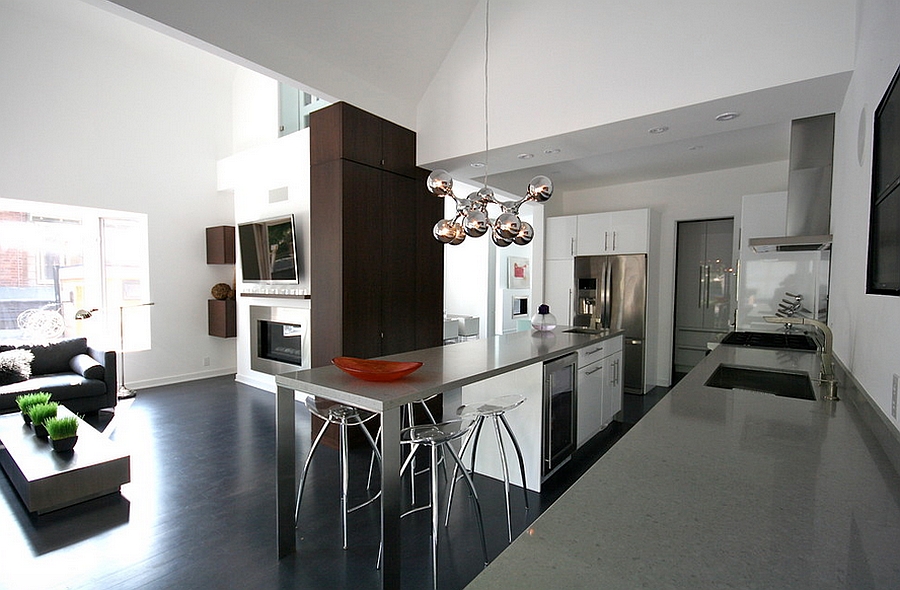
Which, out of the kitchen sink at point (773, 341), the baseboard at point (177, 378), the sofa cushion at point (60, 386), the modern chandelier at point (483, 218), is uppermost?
the modern chandelier at point (483, 218)

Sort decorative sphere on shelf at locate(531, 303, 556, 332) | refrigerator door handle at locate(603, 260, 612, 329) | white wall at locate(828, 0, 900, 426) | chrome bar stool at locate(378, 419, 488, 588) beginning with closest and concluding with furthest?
white wall at locate(828, 0, 900, 426), chrome bar stool at locate(378, 419, 488, 588), decorative sphere on shelf at locate(531, 303, 556, 332), refrigerator door handle at locate(603, 260, 612, 329)

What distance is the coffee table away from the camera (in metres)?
2.53

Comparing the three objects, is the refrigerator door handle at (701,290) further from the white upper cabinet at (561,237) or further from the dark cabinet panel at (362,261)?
the dark cabinet panel at (362,261)

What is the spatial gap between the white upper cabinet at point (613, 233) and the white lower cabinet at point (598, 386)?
1.67 m

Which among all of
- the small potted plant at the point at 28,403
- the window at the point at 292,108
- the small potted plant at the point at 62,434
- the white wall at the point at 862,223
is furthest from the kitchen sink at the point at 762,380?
the window at the point at 292,108

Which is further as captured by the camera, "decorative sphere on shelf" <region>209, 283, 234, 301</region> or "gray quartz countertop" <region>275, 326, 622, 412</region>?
"decorative sphere on shelf" <region>209, 283, 234, 301</region>

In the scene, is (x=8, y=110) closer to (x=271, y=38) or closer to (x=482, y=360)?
(x=271, y=38)

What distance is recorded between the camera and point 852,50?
2221 millimetres

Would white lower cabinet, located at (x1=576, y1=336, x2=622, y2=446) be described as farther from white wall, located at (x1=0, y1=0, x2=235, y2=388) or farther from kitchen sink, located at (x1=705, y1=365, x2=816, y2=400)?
white wall, located at (x1=0, y1=0, x2=235, y2=388)

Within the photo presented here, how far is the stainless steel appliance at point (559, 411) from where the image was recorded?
9.66ft

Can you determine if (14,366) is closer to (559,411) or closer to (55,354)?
(55,354)

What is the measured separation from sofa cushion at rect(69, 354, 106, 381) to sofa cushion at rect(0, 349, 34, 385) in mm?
369

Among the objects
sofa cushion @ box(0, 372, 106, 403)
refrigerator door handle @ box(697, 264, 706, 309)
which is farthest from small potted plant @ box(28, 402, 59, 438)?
refrigerator door handle @ box(697, 264, 706, 309)

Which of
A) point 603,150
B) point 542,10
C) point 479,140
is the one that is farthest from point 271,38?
point 603,150
